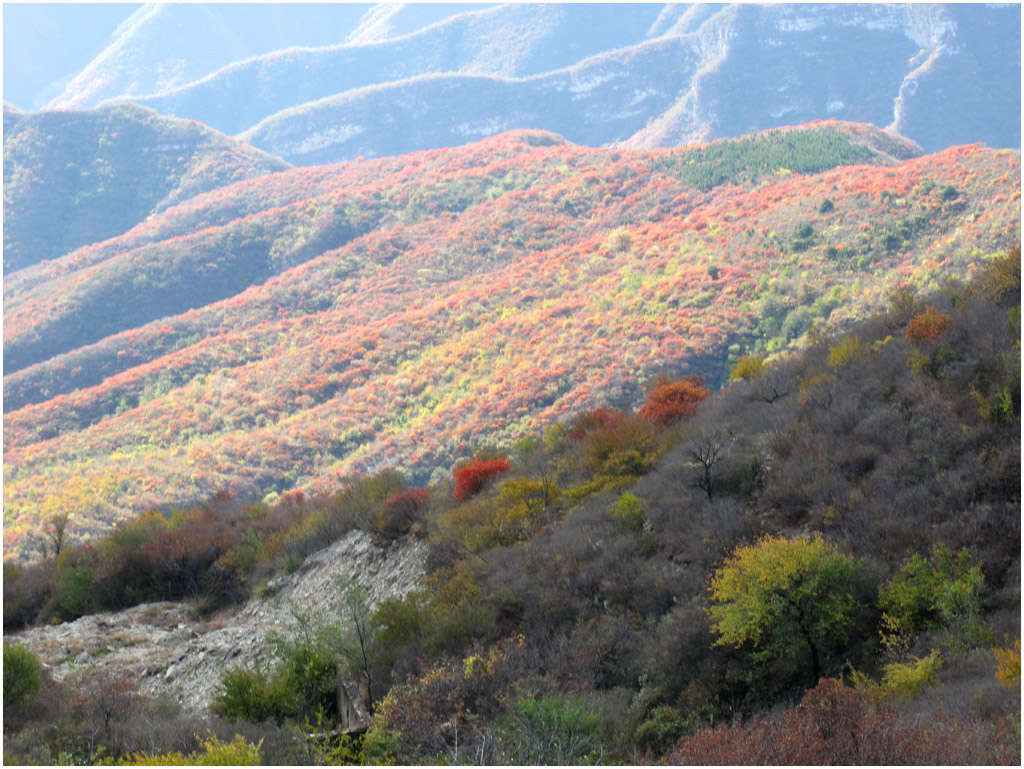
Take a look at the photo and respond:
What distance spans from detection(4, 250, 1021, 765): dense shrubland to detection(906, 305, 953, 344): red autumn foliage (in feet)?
0.20

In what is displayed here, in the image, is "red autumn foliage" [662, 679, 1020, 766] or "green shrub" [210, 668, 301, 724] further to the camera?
"green shrub" [210, 668, 301, 724]

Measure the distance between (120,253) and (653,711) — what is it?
365 feet

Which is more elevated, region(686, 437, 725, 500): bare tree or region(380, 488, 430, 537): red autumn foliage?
region(686, 437, 725, 500): bare tree

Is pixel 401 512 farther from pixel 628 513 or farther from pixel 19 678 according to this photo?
pixel 19 678

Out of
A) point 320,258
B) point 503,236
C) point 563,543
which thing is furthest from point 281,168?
point 563,543

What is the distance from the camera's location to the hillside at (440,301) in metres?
48.1

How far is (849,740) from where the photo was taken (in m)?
6.31

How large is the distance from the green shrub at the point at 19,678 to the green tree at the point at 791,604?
12522mm

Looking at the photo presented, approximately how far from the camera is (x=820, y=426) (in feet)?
44.3

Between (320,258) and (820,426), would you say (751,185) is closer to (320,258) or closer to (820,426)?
(320,258)

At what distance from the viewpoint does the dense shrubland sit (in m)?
7.70

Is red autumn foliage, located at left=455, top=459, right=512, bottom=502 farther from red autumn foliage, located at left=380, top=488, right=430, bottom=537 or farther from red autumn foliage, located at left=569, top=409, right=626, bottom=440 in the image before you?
red autumn foliage, located at left=569, top=409, right=626, bottom=440

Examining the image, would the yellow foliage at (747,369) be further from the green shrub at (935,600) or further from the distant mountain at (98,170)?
the distant mountain at (98,170)

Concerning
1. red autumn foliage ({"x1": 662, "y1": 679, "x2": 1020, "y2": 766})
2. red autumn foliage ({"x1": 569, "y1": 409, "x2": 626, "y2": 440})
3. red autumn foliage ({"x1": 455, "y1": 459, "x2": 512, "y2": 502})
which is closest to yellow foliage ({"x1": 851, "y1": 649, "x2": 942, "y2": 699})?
red autumn foliage ({"x1": 662, "y1": 679, "x2": 1020, "y2": 766})
